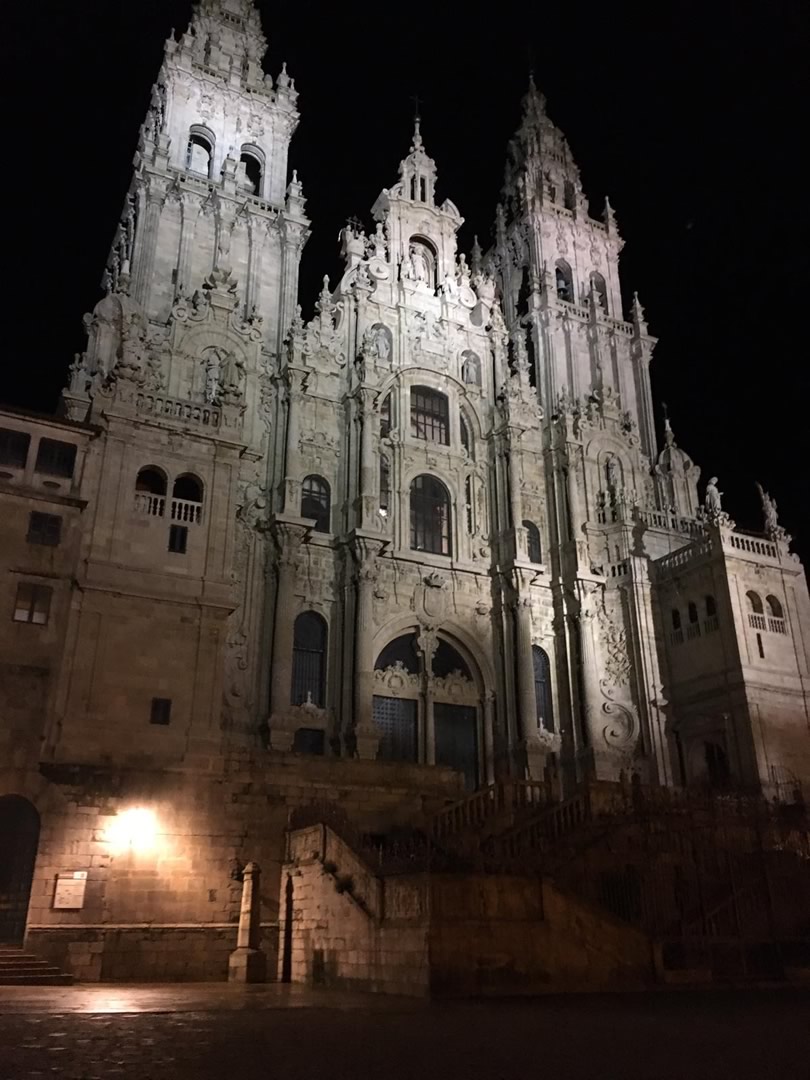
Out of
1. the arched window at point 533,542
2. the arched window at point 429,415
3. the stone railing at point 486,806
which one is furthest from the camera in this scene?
the arched window at point 429,415

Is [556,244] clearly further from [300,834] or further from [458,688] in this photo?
[300,834]

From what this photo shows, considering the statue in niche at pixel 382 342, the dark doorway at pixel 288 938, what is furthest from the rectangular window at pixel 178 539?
the statue in niche at pixel 382 342

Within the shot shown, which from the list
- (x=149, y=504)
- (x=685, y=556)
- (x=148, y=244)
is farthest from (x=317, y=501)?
(x=685, y=556)

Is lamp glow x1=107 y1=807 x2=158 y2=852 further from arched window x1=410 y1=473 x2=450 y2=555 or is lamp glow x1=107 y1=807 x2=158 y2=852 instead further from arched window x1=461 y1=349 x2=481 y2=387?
arched window x1=461 y1=349 x2=481 y2=387

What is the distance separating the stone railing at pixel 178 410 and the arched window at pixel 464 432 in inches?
597

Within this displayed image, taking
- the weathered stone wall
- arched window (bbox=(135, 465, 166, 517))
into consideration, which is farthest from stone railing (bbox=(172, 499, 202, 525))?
the weathered stone wall

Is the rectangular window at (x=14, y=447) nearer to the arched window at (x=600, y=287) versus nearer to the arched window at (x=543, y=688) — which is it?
the arched window at (x=543, y=688)

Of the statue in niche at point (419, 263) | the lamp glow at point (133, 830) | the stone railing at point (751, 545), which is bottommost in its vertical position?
the lamp glow at point (133, 830)

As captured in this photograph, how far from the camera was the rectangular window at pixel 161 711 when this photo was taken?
2402 cm

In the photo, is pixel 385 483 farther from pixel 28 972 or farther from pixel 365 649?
pixel 28 972

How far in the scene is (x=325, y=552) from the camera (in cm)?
3506

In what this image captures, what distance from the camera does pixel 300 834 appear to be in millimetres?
22219

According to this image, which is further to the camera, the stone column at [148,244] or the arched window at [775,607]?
the stone column at [148,244]

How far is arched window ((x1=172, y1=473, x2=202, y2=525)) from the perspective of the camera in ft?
87.7
